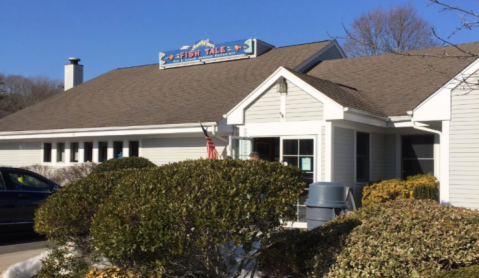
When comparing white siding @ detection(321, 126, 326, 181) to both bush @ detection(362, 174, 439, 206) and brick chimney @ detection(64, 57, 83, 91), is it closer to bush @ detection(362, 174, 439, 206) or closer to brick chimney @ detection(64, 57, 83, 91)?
bush @ detection(362, 174, 439, 206)

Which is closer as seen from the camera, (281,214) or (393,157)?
(281,214)

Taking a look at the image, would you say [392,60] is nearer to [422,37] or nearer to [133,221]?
[133,221]

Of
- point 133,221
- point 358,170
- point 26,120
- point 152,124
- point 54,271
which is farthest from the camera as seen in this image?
point 26,120

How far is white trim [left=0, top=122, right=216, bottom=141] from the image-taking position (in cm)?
1610

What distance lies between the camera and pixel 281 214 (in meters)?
5.59

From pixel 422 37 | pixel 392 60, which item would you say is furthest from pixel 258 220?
pixel 422 37

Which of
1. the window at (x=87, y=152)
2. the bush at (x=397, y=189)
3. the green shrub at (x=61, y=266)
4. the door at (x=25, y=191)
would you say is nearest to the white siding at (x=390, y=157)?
the bush at (x=397, y=189)

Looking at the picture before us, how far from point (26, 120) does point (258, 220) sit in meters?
19.4

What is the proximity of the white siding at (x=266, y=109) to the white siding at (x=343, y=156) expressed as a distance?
1645 mm

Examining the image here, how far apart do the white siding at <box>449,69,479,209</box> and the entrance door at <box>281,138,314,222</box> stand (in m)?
3.29

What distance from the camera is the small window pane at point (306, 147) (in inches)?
518

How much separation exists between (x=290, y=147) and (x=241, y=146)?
1.45 metres

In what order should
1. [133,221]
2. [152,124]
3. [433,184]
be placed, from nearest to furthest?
[133,221] < [433,184] < [152,124]

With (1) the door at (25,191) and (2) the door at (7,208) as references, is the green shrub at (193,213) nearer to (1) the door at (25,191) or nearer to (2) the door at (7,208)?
(2) the door at (7,208)
